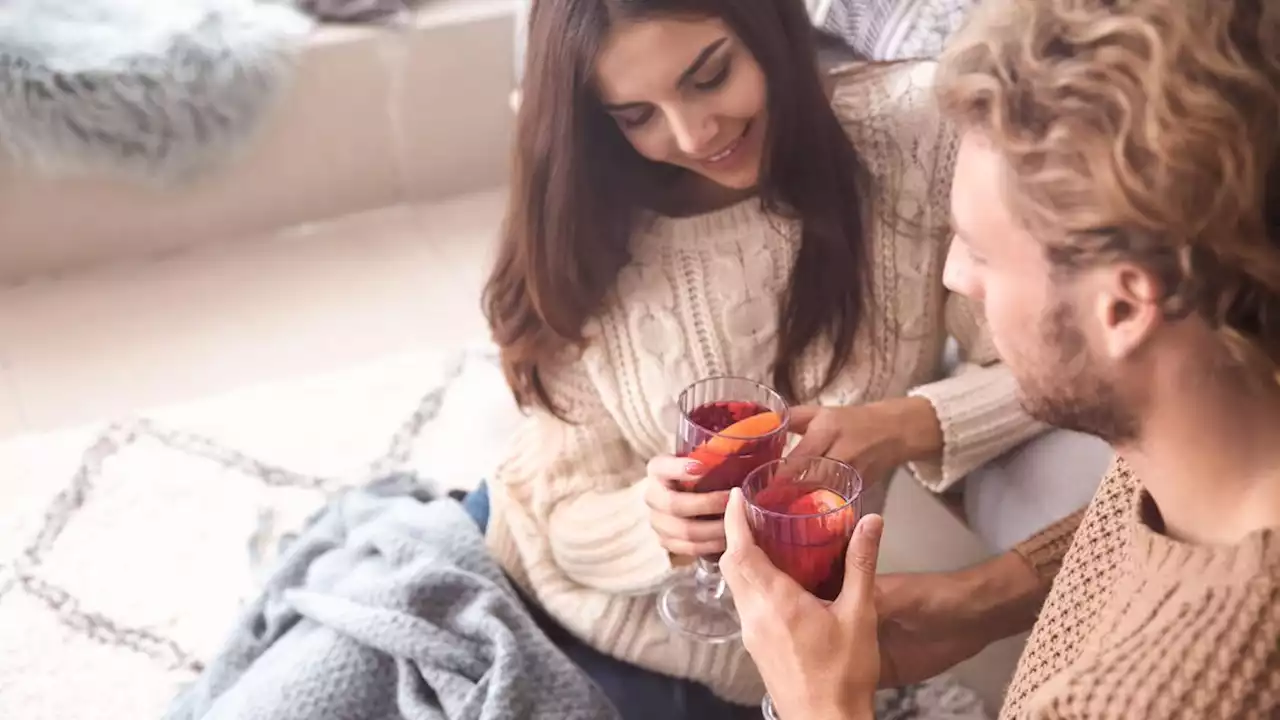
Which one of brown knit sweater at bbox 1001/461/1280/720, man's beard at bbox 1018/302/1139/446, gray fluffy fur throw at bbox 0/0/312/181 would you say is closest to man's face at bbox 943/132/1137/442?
man's beard at bbox 1018/302/1139/446

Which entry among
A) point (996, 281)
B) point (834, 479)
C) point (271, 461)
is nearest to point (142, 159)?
point (271, 461)

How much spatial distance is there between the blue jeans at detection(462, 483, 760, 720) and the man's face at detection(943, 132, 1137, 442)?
683 mm

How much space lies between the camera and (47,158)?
275cm

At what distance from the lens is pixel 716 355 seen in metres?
1.43

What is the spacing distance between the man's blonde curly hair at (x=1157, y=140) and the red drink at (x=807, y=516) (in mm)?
342

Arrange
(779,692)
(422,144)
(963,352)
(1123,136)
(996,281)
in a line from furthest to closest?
(422,144) → (963,352) → (779,692) → (996,281) → (1123,136)

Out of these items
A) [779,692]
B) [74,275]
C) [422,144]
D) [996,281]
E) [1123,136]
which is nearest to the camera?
[1123,136]

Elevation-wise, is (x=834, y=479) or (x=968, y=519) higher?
(x=834, y=479)

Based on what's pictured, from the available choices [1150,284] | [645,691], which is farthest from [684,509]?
[1150,284]

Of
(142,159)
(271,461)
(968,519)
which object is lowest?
(968,519)

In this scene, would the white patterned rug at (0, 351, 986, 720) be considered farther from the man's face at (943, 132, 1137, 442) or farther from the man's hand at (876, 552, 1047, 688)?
the man's face at (943, 132, 1137, 442)

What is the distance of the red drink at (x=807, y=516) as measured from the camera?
107cm

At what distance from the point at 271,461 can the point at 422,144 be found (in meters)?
1.16

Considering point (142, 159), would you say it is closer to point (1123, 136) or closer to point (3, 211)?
point (3, 211)
